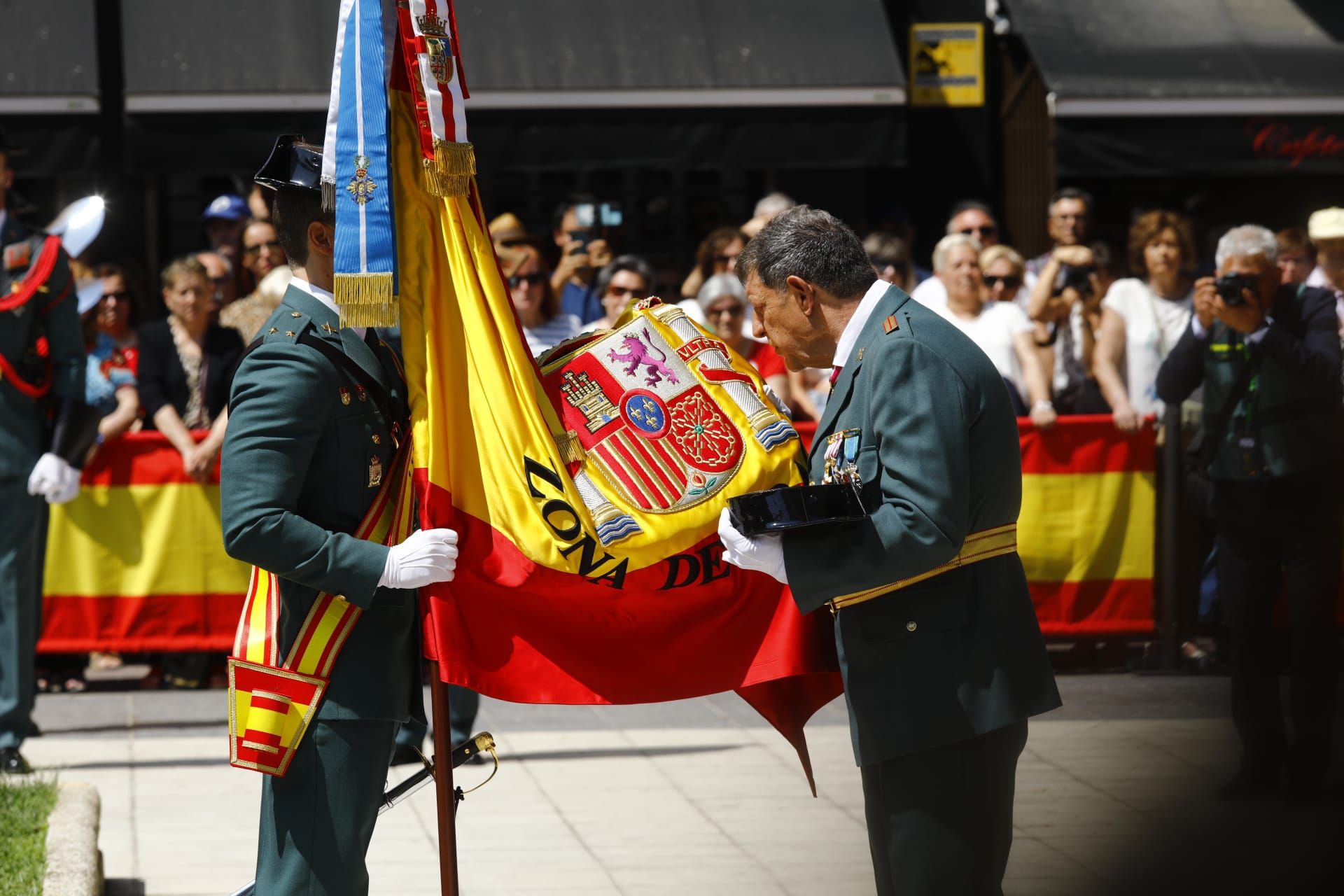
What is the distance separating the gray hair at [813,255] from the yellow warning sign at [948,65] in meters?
9.48

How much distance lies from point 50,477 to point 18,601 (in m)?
0.49

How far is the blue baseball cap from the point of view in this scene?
980 cm

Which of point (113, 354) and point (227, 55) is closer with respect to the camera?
point (113, 354)

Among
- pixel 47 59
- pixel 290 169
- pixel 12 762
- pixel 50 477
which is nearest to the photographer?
pixel 290 169

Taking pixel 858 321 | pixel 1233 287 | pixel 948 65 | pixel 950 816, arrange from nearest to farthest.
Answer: pixel 950 816
pixel 858 321
pixel 1233 287
pixel 948 65

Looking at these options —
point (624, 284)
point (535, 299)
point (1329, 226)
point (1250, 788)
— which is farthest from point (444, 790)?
point (1329, 226)

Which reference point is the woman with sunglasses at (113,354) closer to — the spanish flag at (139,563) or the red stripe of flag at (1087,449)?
the spanish flag at (139,563)

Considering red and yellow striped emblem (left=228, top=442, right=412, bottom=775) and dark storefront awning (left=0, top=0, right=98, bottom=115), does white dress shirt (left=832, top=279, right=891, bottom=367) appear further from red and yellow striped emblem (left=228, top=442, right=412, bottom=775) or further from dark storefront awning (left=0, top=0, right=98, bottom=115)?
dark storefront awning (left=0, top=0, right=98, bottom=115)

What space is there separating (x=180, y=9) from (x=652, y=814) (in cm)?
728

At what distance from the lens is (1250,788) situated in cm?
162

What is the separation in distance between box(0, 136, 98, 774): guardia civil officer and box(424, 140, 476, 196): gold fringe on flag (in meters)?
3.38

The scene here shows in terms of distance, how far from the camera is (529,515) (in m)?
3.42

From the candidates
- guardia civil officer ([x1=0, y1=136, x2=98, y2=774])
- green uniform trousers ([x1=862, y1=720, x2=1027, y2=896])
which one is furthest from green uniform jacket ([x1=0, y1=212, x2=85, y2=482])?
green uniform trousers ([x1=862, y1=720, x2=1027, y2=896])

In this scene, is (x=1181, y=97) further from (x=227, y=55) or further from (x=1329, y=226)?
(x=227, y=55)
